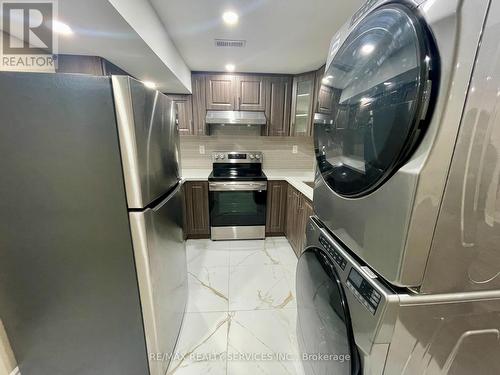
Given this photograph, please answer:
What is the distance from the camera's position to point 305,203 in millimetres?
2131

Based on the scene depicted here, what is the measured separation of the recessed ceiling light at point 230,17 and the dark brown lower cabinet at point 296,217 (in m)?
1.57

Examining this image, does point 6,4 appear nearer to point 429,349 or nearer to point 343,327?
point 343,327

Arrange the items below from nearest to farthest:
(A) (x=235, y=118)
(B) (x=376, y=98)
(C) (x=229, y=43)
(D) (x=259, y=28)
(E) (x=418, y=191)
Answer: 1. (E) (x=418, y=191)
2. (B) (x=376, y=98)
3. (D) (x=259, y=28)
4. (C) (x=229, y=43)
5. (A) (x=235, y=118)

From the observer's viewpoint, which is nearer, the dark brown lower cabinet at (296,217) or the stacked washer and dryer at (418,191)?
the stacked washer and dryer at (418,191)

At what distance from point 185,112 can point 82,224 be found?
7.31 ft

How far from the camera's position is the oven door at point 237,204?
2.73m

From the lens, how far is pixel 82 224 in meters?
0.93

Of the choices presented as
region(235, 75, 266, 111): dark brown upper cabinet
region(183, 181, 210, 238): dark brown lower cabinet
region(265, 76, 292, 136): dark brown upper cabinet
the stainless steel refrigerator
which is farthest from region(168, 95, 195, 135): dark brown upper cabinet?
the stainless steel refrigerator

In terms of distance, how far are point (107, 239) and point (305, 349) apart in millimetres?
1200

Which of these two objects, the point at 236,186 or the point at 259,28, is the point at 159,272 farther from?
the point at 259,28

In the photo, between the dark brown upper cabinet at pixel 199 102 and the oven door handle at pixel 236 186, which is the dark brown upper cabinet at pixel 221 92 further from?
the oven door handle at pixel 236 186

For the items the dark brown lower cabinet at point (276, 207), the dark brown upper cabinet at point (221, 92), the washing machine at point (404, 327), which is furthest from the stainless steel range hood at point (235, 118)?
the washing machine at point (404, 327)

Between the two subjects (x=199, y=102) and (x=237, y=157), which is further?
(x=237, y=157)

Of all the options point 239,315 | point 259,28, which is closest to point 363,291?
point 239,315
